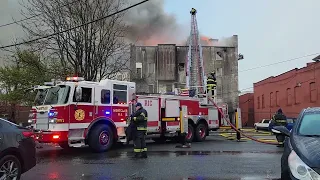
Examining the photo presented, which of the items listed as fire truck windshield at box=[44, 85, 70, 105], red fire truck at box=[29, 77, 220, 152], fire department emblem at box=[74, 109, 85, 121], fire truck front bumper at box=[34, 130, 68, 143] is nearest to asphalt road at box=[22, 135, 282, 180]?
fire truck front bumper at box=[34, 130, 68, 143]

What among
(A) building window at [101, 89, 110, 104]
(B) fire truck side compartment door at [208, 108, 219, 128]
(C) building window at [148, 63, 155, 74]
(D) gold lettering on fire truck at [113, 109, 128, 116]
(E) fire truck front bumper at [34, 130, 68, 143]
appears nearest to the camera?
(E) fire truck front bumper at [34, 130, 68, 143]

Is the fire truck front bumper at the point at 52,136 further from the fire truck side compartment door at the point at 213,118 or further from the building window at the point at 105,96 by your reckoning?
the fire truck side compartment door at the point at 213,118

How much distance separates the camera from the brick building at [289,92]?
30828 mm

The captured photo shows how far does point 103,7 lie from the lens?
68.6ft

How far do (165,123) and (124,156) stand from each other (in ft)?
14.0

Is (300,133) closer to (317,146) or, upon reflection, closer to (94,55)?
(317,146)

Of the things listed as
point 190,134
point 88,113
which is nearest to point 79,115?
point 88,113

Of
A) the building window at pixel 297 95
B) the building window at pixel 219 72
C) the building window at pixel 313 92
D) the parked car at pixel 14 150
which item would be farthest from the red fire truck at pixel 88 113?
the building window at pixel 219 72

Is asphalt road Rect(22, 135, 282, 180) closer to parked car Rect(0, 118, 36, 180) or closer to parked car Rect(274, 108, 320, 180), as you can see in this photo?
parked car Rect(0, 118, 36, 180)

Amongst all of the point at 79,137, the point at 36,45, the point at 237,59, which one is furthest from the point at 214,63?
the point at 79,137

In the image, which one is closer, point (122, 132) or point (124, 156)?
point (124, 156)

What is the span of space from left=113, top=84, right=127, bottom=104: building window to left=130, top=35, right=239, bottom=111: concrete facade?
29446mm

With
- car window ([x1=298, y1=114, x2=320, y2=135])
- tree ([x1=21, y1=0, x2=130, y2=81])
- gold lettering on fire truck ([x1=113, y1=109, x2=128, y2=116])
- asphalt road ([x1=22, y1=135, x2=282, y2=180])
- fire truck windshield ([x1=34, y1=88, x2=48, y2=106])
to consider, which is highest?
tree ([x1=21, y1=0, x2=130, y2=81])

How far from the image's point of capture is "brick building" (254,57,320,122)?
101 ft
